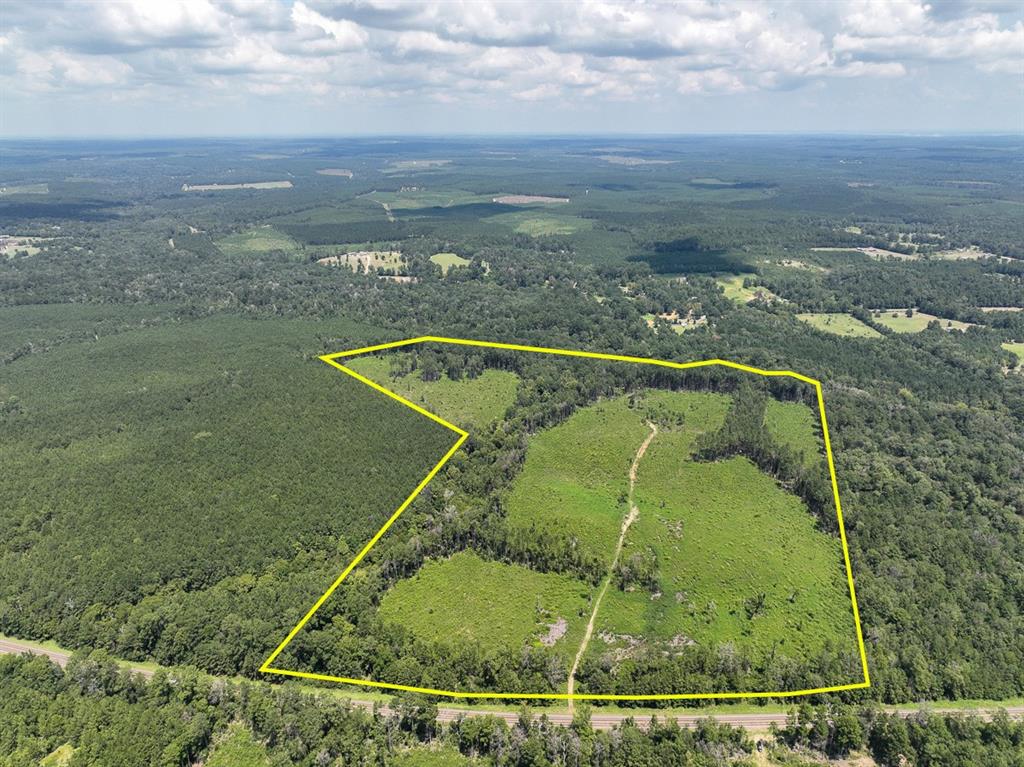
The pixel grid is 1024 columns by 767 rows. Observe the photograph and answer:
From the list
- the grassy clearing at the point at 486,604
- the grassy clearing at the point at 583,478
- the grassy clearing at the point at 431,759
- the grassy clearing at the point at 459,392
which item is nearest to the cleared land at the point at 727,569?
the grassy clearing at the point at 583,478

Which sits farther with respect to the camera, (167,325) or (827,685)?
(167,325)

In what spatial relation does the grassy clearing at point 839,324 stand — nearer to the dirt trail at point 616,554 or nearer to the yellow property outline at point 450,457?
the yellow property outline at point 450,457

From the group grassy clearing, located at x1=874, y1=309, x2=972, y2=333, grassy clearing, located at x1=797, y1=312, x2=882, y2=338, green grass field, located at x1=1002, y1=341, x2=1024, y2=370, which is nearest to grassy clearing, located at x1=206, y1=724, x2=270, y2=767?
grassy clearing, located at x1=797, y1=312, x2=882, y2=338

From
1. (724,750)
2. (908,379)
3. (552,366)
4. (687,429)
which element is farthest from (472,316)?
(724,750)

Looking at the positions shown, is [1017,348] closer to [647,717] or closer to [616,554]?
[616,554]

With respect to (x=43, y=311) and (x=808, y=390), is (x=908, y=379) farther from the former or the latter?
(x=43, y=311)

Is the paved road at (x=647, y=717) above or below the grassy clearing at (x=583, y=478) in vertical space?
below

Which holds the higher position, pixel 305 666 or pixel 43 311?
pixel 43 311

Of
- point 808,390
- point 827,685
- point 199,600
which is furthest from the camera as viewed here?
point 808,390
